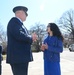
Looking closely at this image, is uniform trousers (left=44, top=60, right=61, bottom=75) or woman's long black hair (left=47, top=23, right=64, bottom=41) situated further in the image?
woman's long black hair (left=47, top=23, right=64, bottom=41)

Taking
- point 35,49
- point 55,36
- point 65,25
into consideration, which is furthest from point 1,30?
point 55,36

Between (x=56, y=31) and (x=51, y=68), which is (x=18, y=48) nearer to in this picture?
(x=51, y=68)

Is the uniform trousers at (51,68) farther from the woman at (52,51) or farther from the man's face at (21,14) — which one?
the man's face at (21,14)

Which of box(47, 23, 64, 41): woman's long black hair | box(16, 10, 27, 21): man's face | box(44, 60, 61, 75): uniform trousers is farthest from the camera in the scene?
box(47, 23, 64, 41): woman's long black hair

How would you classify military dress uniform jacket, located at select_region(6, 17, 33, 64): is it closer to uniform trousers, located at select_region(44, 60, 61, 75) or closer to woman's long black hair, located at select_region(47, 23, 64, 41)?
uniform trousers, located at select_region(44, 60, 61, 75)

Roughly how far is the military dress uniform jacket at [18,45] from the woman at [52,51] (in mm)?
1299

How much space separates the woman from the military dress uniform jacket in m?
1.30

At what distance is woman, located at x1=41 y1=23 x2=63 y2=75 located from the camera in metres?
5.72

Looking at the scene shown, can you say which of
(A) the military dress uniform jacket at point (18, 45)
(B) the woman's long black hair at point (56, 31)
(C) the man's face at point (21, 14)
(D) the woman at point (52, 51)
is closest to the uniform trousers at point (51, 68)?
(D) the woman at point (52, 51)

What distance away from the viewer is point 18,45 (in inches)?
173

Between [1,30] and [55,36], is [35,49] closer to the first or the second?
[1,30]

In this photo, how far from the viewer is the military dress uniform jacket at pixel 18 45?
4383 millimetres

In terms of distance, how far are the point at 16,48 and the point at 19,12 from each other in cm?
63

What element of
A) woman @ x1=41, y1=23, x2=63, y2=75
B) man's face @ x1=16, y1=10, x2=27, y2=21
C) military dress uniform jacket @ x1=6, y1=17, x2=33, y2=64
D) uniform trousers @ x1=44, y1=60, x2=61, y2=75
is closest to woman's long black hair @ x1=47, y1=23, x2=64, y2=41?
woman @ x1=41, y1=23, x2=63, y2=75
